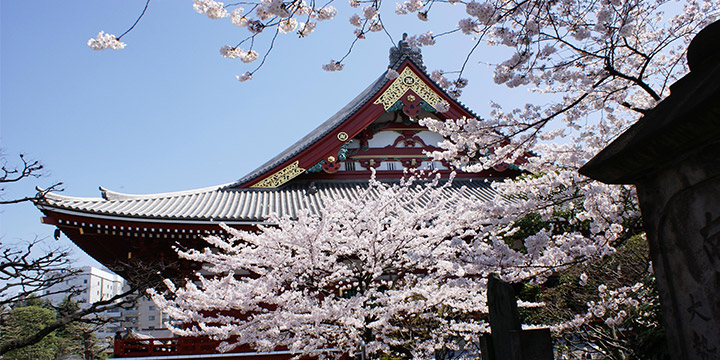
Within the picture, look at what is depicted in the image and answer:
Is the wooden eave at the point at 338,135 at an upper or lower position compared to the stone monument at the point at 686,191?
upper

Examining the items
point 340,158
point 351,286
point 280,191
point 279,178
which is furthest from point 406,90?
point 351,286

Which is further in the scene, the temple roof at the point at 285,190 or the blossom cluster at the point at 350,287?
the temple roof at the point at 285,190

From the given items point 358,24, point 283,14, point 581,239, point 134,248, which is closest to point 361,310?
point 581,239

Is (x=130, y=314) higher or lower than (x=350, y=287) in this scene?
higher

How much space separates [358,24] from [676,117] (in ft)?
11.9

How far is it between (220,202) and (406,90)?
17.9 feet

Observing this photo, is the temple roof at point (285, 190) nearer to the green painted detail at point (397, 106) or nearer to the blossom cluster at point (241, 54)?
the green painted detail at point (397, 106)

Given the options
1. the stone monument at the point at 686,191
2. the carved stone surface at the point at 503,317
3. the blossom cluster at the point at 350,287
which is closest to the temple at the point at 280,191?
the blossom cluster at the point at 350,287

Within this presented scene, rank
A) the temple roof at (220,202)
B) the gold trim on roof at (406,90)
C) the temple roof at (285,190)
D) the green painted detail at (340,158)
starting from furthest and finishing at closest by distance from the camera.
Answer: the gold trim on roof at (406,90), the green painted detail at (340,158), the temple roof at (285,190), the temple roof at (220,202)

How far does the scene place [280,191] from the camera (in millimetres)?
11586

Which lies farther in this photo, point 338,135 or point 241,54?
point 338,135

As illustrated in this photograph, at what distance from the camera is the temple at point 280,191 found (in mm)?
8445

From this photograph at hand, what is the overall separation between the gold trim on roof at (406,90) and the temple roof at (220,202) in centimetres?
222

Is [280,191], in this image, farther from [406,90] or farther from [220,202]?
[406,90]
